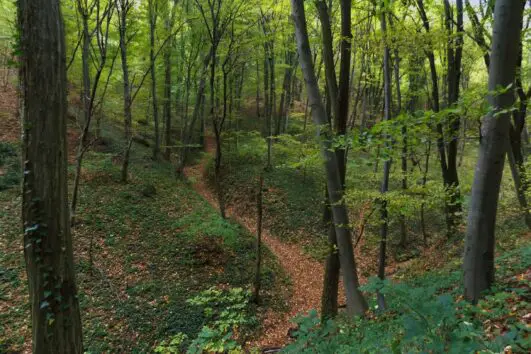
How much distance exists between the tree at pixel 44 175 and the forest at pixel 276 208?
0.01 meters

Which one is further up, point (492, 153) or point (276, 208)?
point (492, 153)

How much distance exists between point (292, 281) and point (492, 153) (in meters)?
8.17

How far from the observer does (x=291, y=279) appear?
409 inches

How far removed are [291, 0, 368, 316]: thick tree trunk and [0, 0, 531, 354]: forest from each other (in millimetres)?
35

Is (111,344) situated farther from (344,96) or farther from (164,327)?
(344,96)

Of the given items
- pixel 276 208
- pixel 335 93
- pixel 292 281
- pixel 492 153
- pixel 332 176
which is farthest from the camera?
pixel 276 208

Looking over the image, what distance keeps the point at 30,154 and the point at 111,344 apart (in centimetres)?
512

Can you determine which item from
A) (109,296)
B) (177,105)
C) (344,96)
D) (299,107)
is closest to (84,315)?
(109,296)

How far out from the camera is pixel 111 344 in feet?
20.3

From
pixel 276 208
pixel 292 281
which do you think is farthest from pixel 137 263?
pixel 276 208

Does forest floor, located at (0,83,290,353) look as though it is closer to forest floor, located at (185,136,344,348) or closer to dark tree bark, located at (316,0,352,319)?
forest floor, located at (185,136,344,348)

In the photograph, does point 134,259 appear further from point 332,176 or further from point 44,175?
point 44,175

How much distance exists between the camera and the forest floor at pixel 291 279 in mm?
7609

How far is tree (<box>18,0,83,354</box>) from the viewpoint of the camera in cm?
263
